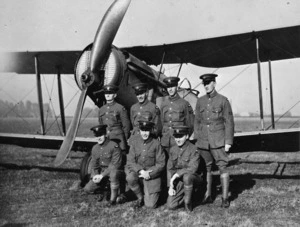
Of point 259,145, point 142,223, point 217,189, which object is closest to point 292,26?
point 259,145

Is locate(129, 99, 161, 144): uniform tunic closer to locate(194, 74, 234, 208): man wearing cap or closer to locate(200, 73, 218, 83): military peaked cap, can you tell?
locate(194, 74, 234, 208): man wearing cap

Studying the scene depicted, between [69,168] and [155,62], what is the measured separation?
374cm

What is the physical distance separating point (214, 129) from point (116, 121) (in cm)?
170

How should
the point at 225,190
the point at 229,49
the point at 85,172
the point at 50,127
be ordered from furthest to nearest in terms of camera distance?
the point at 50,127 → the point at 229,49 → the point at 85,172 → the point at 225,190

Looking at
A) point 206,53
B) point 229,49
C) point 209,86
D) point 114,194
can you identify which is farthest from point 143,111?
point 229,49

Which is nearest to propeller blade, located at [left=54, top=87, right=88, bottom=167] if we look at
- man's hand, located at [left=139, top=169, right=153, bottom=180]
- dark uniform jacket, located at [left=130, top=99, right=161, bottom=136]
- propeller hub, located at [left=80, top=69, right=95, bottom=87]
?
propeller hub, located at [left=80, top=69, right=95, bottom=87]

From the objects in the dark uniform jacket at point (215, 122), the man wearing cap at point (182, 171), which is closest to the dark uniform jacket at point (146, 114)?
the man wearing cap at point (182, 171)

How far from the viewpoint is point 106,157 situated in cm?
512

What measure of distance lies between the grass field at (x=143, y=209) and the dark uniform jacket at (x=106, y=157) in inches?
20.2

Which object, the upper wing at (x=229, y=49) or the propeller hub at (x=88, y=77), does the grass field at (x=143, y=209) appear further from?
the upper wing at (x=229, y=49)

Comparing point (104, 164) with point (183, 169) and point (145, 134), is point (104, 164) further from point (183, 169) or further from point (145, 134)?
point (183, 169)

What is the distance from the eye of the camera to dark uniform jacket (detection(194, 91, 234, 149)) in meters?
4.76

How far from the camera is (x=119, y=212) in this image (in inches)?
172

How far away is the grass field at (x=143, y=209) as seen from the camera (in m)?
3.90
